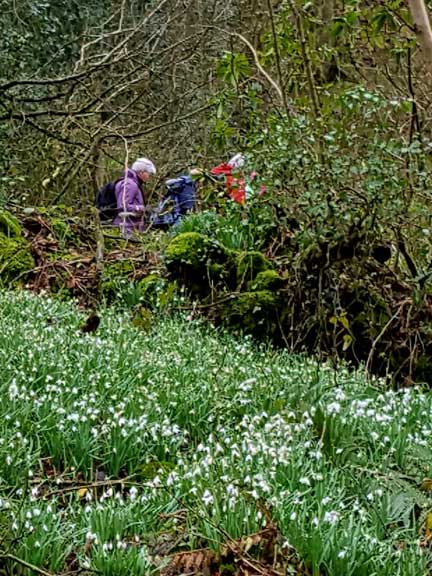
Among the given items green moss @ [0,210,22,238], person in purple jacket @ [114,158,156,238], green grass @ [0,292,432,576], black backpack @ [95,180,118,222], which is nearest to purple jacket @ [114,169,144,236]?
person in purple jacket @ [114,158,156,238]

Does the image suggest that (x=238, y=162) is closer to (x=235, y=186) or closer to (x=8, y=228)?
(x=235, y=186)

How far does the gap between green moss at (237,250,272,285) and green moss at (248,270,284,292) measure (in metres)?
0.13

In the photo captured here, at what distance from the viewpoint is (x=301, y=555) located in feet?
8.73

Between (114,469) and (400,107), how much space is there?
397 cm

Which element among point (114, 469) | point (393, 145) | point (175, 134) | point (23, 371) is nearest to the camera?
point (114, 469)

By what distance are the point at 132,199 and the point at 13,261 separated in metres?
2.42

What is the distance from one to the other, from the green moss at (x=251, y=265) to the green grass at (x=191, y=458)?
65.2 inches

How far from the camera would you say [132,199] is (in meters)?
10.0

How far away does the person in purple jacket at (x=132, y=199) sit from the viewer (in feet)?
30.7

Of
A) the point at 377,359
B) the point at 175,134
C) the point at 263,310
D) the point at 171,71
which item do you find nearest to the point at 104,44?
the point at 171,71

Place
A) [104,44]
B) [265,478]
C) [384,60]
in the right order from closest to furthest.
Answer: [265,478] → [384,60] → [104,44]

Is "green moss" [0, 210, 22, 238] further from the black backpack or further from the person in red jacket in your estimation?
the person in red jacket

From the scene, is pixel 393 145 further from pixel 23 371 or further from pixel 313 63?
pixel 23 371

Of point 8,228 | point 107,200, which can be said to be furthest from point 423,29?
point 107,200
